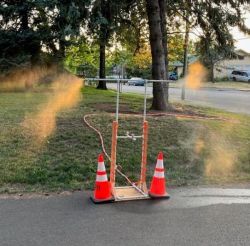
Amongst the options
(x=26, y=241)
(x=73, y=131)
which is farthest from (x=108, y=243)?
(x=73, y=131)

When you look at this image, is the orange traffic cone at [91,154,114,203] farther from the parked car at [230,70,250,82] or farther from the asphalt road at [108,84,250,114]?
the parked car at [230,70,250,82]

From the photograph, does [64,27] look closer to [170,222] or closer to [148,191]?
[148,191]

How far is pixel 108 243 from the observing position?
421 centimetres

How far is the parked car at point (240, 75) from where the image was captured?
5525 centimetres

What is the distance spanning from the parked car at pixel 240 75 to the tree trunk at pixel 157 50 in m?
45.1

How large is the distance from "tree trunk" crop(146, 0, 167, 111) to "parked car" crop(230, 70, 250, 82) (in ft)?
148

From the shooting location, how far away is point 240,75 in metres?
56.1

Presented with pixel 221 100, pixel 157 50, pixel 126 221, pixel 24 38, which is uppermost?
pixel 24 38

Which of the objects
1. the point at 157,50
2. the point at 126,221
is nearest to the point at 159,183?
the point at 126,221

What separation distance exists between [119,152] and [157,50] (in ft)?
18.0

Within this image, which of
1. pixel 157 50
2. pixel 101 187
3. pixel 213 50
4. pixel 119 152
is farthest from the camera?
pixel 213 50

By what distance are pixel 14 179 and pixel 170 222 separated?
2.72m

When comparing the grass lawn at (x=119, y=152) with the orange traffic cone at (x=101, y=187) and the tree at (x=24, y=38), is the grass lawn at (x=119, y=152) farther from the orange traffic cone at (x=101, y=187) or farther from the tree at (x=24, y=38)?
the tree at (x=24, y=38)

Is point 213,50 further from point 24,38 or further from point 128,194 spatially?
point 128,194
